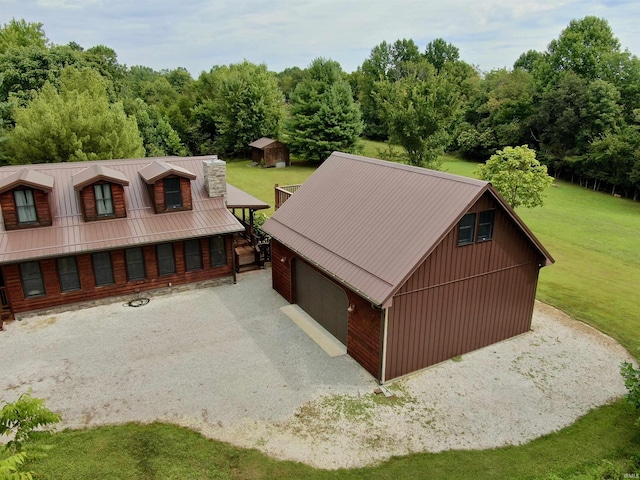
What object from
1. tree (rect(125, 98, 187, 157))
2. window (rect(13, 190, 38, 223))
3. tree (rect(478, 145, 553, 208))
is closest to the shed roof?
tree (rect(125, 98, 187, 157))

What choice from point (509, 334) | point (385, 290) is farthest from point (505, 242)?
point (385, 290)

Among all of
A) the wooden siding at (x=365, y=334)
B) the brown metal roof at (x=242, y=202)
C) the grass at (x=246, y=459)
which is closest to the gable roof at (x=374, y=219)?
the wooden siding at (x=365, y=334)

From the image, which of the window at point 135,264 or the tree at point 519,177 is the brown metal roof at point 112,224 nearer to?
the window at point 135,264

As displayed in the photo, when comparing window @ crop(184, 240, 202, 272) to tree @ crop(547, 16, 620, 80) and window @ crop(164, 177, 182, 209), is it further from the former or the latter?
tree @ crop(547, 16, 620, 80)

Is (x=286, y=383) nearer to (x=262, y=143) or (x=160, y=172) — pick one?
(x=160, y=172)

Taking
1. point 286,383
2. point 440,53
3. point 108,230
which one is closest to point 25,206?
point 108,230
